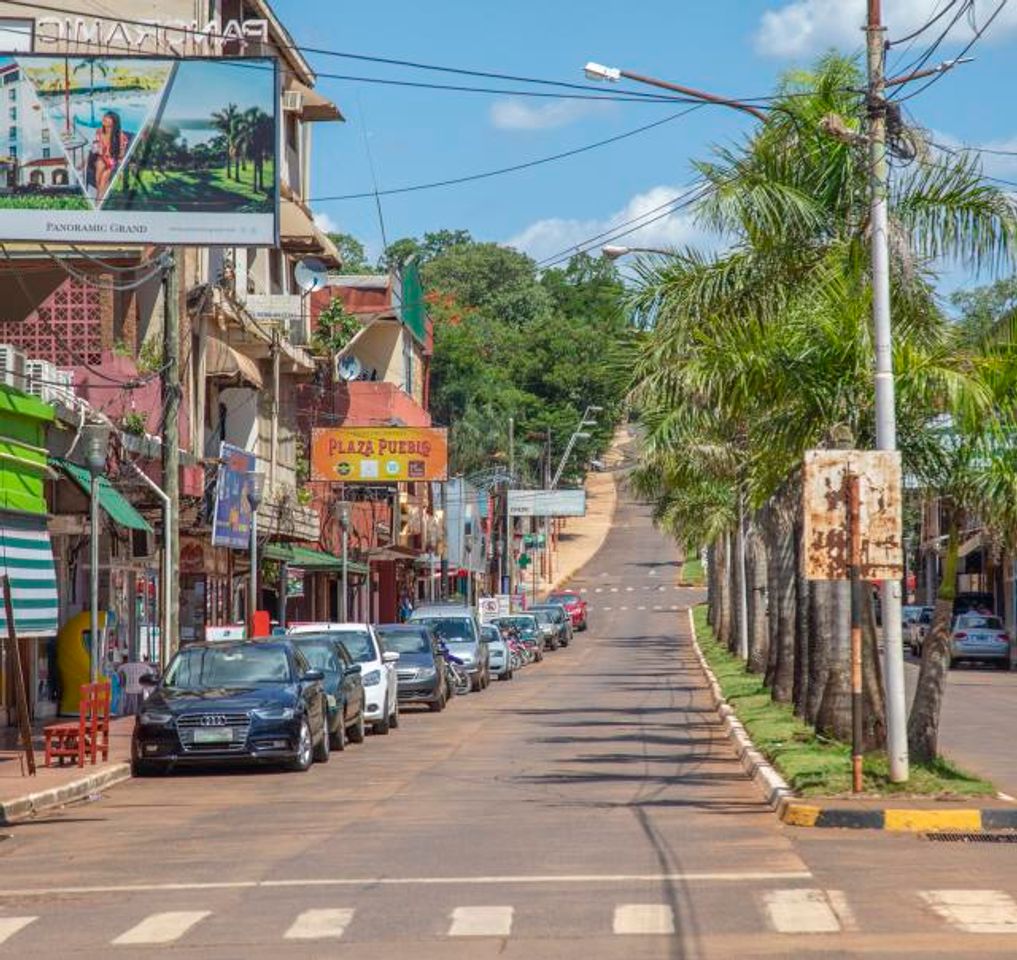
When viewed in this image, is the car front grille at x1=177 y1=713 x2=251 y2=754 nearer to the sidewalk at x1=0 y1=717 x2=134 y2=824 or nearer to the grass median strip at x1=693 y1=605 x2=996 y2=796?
the sidewalk at x1=0 y1=717 x2=134 y2=824

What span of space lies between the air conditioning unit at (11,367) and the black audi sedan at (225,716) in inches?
182

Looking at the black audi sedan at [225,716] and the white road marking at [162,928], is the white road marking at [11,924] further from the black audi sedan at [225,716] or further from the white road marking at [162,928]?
the black audi sedan at [225,716]

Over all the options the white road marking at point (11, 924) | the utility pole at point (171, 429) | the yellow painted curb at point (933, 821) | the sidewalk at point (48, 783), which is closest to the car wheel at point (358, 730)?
the utility pole at point (171, 429)

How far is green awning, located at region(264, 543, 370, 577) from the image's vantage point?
4851cm

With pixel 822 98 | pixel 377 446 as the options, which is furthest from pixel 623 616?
pixel 822 98

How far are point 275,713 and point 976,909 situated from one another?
43.0 feet

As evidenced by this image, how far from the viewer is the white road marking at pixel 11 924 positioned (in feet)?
38.3

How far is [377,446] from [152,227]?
105 feet

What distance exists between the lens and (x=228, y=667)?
82.1ft

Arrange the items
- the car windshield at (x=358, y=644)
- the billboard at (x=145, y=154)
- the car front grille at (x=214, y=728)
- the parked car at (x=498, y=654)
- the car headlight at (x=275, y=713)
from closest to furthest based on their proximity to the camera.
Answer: the billboard at (x=145, y=154) < the car front grille at (x=214, y=728) < the car headlight at (x=275, y=713) < the car windshield at (x=358, y=644) < the parked car at (x=498, y=654)

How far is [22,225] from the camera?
23047 mm

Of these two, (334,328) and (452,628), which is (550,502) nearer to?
(334,328)

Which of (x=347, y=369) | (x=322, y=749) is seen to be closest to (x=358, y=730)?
(x=322, y=749)

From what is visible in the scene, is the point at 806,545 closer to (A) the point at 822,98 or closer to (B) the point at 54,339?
(A) the point at 822,98
